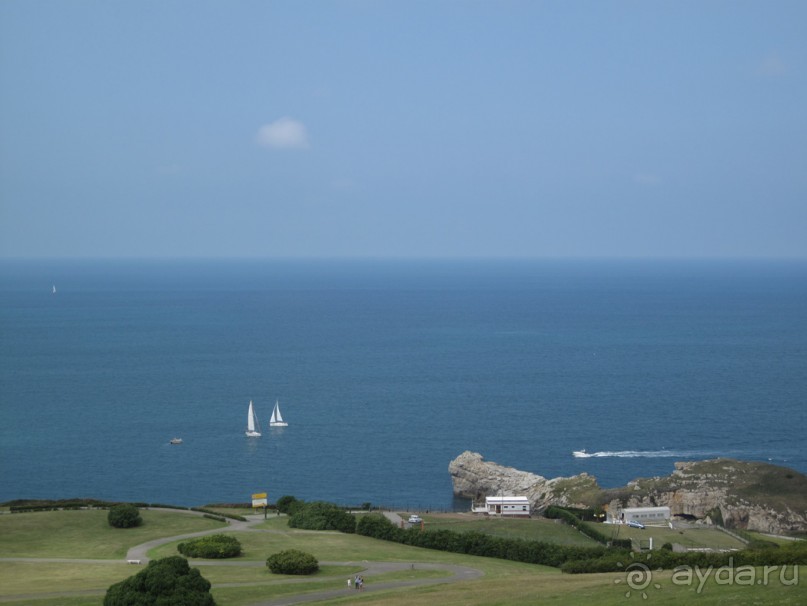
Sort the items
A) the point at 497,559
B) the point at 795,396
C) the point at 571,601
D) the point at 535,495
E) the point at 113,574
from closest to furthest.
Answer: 1. the point at 571,601
2. the point at 113,574
3. the point at 497,559
4. the point at 535,495
5. the point at 795,396

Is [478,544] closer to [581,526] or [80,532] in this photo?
[581,526]

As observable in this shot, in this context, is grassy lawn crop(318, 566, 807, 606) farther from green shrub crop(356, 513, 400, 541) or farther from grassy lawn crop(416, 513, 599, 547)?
grassy lawn crop(416, 513, 599, 547)

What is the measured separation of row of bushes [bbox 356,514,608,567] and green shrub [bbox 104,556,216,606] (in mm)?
18909

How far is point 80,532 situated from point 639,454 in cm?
6191

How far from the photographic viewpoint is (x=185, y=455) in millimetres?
102000

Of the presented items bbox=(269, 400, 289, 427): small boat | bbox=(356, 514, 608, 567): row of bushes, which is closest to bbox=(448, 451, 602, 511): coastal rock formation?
bbox=(356, 514, 608, 567): row of bushes

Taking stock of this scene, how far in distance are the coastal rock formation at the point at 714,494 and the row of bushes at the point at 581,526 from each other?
6608 mm

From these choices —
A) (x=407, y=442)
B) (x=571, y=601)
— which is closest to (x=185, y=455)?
(x=407, y=442)

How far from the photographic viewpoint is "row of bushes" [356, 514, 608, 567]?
53.3 meters

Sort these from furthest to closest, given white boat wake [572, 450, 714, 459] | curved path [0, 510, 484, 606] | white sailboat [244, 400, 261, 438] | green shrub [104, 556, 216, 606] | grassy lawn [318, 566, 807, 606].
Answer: white sailboat [244, 400, 261, 438] → white boat wake [572, 450, 714, 459] → curved path [0, 510, 484, 606] → green shrub [104, 556, 216, 606] → grassy lawn [318, 566, 807, 606]

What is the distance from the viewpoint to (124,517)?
6284cm

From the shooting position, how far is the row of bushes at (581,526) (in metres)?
60.7

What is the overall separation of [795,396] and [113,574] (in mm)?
109009

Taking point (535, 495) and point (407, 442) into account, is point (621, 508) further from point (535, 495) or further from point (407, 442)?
point (407, 442)
